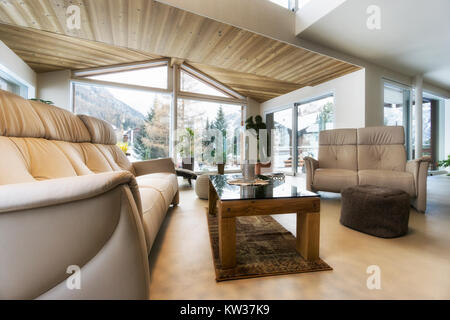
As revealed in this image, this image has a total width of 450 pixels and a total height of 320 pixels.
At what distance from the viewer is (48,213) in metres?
0.57

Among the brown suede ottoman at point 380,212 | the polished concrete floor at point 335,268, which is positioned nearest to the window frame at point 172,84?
the polished concrete floor at point 335,268

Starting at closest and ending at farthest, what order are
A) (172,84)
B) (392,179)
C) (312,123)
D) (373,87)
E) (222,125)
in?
(392,179) → (373,87) → (312,123) → (172,84) → (222,125)

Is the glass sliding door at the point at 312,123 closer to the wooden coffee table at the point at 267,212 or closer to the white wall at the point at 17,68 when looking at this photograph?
the wooden coffee table at the point at 267,212

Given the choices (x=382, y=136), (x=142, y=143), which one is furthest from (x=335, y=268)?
(x=142, y=143)

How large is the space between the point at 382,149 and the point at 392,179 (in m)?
0.72

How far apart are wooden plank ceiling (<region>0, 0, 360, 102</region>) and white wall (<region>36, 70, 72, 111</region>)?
0.19m

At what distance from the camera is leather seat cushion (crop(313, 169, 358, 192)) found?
→ 8.69ft

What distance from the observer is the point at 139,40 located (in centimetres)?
325

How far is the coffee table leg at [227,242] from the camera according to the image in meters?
1.18

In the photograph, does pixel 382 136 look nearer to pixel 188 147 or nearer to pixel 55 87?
pixel 188 147

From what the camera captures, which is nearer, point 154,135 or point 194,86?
point 154,135
